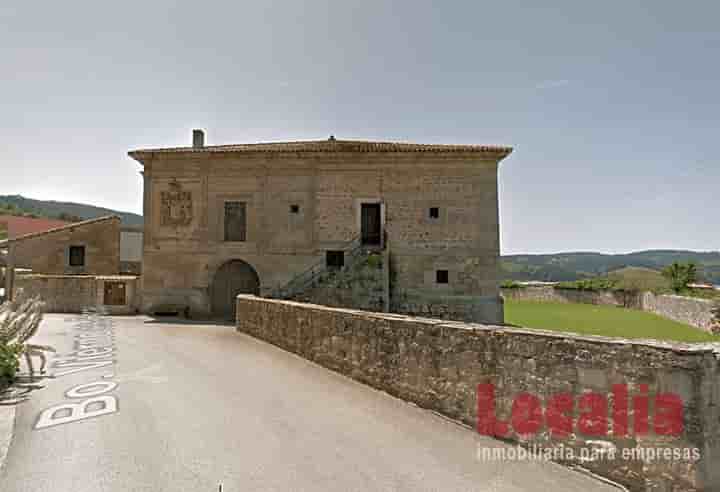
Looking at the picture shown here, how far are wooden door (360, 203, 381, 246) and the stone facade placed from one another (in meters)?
16.2

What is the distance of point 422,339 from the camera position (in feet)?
19.6

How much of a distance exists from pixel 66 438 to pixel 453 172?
674 inches

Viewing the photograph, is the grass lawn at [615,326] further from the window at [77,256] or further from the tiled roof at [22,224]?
the tiled roof at [22,224]

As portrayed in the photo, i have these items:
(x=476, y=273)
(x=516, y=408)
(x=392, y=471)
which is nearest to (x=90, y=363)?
(x=392, y=471)

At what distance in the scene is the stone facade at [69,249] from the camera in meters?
24.4

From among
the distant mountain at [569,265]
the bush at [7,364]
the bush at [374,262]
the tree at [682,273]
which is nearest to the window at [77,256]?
the bush at [374,262]

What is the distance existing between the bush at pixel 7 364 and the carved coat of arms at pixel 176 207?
12.9 metres

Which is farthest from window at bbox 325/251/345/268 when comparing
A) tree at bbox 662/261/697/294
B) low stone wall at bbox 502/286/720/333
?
tree at bbox 662/261/697/294

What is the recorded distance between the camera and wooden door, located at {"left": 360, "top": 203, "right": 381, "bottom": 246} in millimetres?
19781

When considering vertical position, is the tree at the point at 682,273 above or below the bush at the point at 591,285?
above

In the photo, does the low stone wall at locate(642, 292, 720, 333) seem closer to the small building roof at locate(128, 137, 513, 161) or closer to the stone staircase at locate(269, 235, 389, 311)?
the small building roof at locate(128, 137, 513, 161)

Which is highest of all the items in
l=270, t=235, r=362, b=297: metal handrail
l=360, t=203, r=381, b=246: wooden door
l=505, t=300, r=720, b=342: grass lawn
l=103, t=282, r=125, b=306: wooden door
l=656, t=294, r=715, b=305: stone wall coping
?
l=360, t=203, r=381, b=246: wooden door

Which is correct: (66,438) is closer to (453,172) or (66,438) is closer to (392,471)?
(392,471)

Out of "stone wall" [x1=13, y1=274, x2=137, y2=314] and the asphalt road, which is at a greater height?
"stone wall" [x1=13, y1=274, x2=137, y2=314]
